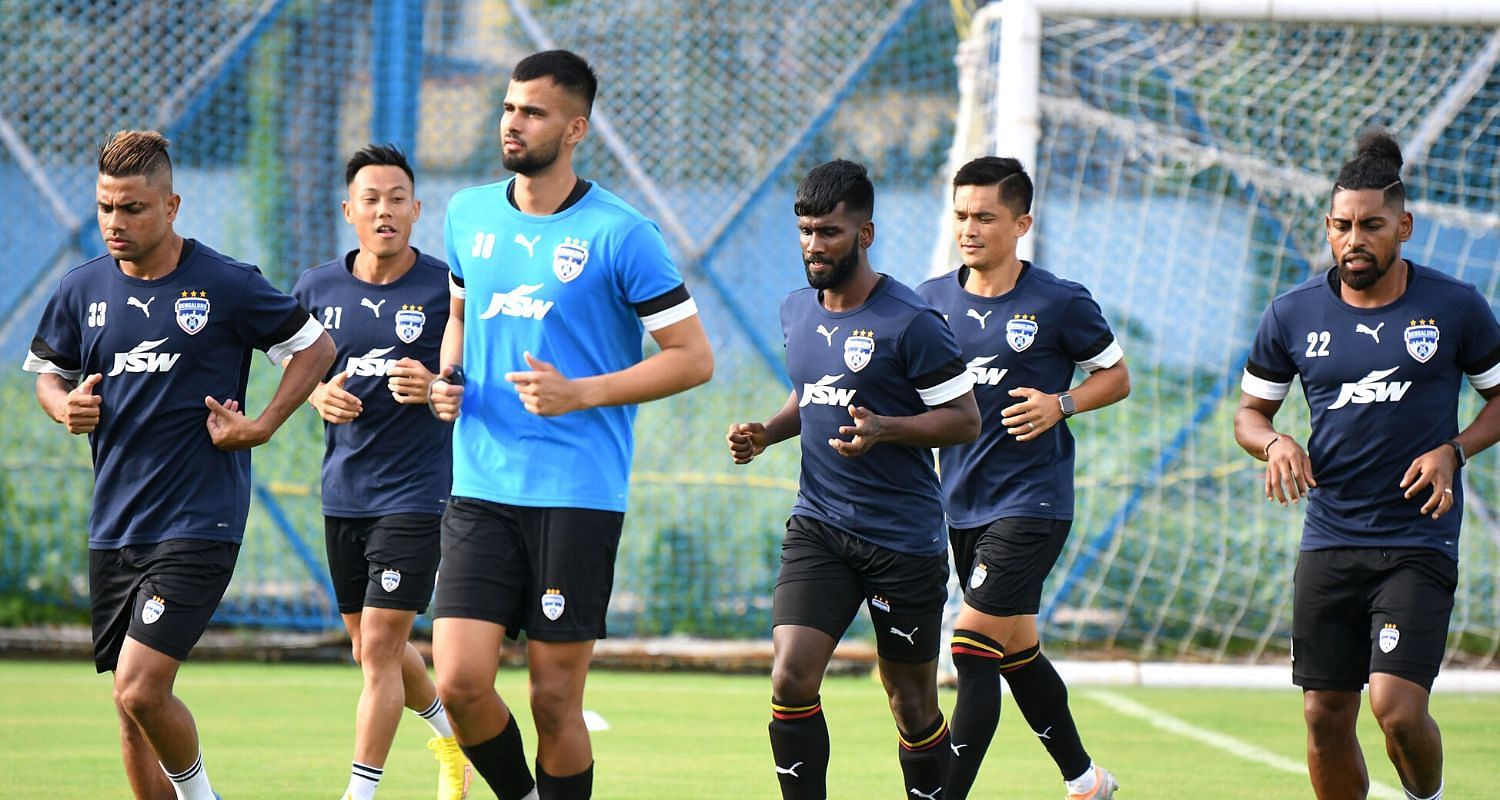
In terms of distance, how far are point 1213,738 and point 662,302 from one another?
16.2ft

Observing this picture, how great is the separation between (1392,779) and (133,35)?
9094 mm

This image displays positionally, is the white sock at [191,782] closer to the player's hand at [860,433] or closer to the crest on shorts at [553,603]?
the crest on shorts at [553,603]

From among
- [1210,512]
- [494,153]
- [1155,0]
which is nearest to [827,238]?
[1155,0]

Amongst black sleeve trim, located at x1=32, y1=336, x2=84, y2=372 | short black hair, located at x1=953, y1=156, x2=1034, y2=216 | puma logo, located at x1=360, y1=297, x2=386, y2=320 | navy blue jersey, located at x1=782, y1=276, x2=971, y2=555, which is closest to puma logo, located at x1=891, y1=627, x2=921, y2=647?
navy blue jersey, located at x1=782, y1=276, x2=971, y2=555

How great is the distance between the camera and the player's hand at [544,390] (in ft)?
15.9

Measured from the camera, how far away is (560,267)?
514cm

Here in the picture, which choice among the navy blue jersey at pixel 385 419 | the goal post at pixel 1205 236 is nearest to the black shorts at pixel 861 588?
the navy blue jersey at pixel 385 419

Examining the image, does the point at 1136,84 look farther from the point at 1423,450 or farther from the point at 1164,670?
the point at 1423,450

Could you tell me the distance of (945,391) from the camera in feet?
18.8

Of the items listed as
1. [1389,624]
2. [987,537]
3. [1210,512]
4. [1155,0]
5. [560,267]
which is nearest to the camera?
[560,267]

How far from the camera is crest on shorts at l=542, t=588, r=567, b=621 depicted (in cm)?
506

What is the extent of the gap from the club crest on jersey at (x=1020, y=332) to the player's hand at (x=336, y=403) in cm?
Result: 241

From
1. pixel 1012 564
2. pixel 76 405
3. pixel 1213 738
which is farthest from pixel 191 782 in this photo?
pixel 1213 738

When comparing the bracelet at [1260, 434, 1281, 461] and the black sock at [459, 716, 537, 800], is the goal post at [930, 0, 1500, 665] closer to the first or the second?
the bracelet at [1260, 434, 1281, 461]
